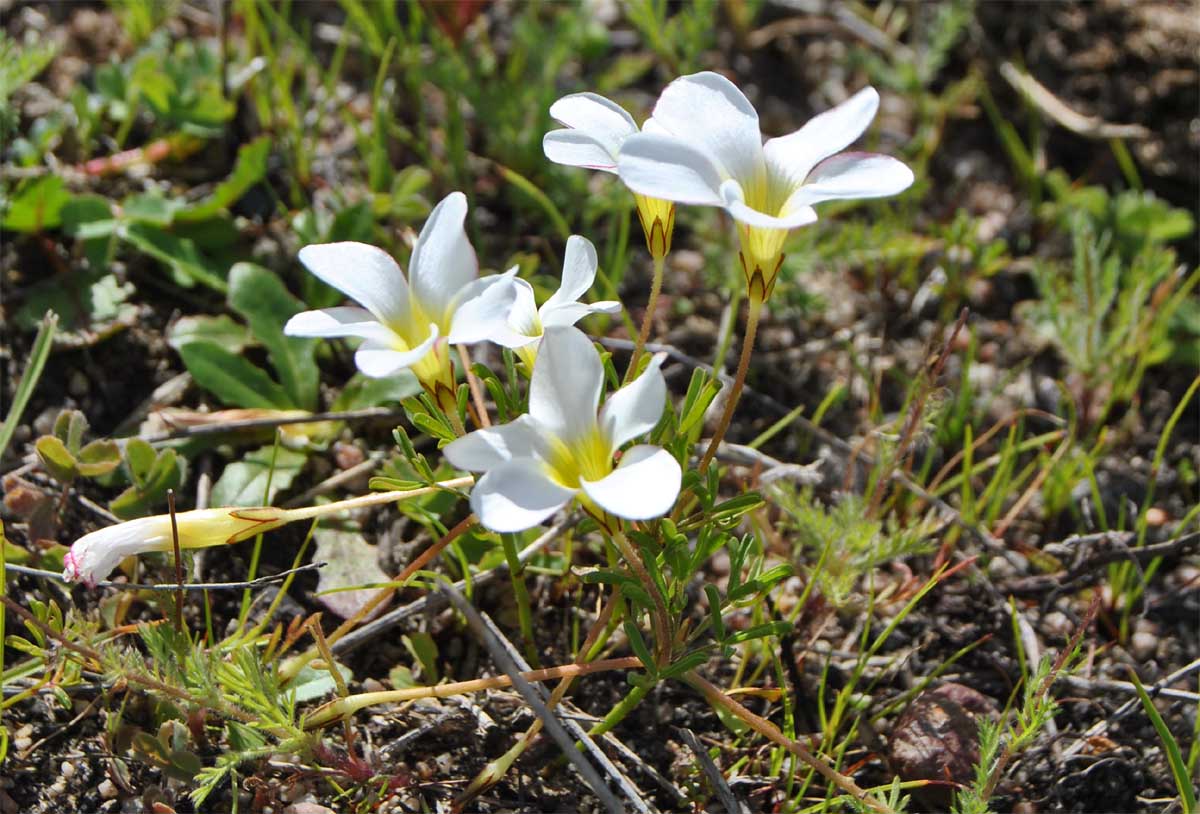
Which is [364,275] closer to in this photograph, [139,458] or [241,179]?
[139,458]

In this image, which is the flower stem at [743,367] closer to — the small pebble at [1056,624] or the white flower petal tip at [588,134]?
the white flower petal tip at [588,134]

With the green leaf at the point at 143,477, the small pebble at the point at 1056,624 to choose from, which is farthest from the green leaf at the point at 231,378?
the small pebble at the point at 1056,624

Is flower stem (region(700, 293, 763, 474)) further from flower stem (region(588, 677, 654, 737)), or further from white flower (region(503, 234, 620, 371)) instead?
flower stem (region(588, 677, 654, 737))

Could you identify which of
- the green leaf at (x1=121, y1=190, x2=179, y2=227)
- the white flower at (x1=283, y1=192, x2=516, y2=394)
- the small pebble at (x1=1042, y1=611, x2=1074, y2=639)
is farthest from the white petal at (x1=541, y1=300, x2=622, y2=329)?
the green leaf at (x1=121, y1=190, x2=179, y2=227)

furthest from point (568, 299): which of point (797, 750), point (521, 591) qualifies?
point (797, 750)

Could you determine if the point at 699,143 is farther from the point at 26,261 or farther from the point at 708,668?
the point at 26,261

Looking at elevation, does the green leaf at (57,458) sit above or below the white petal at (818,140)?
below

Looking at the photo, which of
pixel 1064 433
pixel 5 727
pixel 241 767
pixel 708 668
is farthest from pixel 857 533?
pixel 5 727
